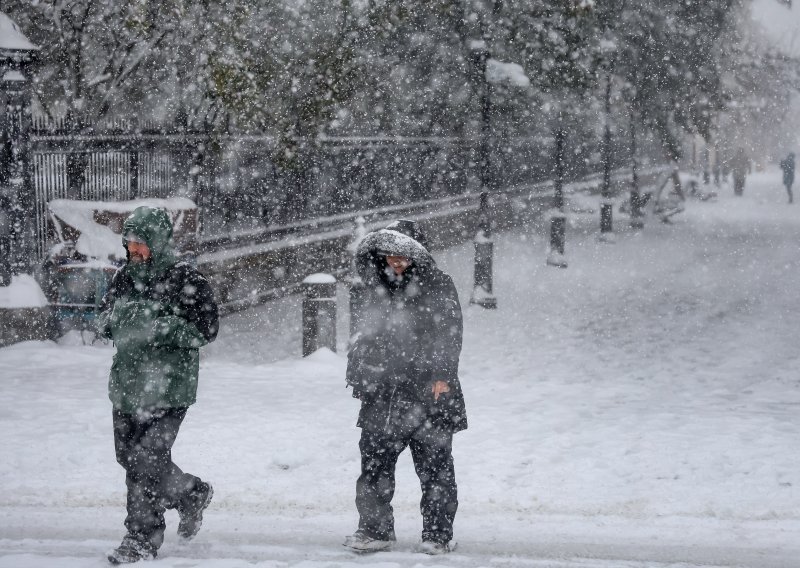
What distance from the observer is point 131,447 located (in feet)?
16.6

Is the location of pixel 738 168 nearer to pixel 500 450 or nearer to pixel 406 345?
pixel 500 450

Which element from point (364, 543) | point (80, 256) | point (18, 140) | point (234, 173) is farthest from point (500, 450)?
point (234, 173)

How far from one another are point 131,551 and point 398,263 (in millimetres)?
2003

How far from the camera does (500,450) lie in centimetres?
759

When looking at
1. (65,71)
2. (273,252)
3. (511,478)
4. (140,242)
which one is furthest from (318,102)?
(140,242)

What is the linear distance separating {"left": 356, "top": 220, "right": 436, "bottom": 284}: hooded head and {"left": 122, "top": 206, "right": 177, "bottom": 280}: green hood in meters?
0.99

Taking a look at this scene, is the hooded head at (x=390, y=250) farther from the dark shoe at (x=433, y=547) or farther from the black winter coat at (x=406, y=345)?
the dark shoe at (x=433, y=547)

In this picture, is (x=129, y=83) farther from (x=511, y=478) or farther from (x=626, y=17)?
(x=511, y=478)

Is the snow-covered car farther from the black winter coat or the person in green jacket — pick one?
the black winter coat

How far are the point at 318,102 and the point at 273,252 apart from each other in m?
2.73

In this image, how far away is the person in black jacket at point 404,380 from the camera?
5254 millimetres

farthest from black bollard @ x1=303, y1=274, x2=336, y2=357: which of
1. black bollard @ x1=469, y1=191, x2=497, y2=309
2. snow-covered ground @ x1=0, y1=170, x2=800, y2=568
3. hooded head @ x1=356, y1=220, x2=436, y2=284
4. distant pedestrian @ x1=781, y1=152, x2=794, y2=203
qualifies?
distant pedestrian @ x1=781, y1=152, x2=794, y2=203

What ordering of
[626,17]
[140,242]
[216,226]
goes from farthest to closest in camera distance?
[626,17]
[216,226]
[140,242]

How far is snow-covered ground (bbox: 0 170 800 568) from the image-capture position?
5.54 metres
